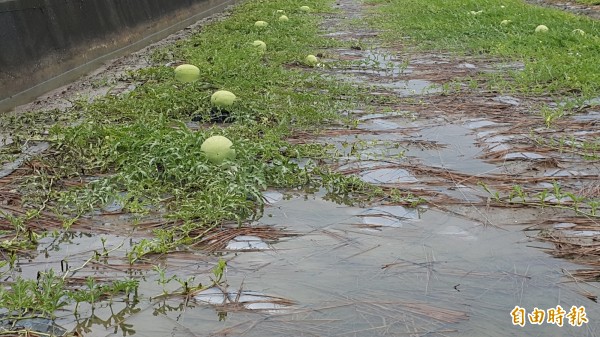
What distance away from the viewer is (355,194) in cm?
437

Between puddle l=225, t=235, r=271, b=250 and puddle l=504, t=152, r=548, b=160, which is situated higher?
puddle l=225, t=235, r=271, b=250

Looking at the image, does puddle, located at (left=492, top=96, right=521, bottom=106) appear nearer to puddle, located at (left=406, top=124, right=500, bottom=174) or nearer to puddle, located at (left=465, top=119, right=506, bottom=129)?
puddle, located at (left=465, top=119, right=506, bottom=129)

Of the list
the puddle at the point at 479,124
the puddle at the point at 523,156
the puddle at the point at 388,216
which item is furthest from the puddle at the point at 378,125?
the puddle at the point at 388,216

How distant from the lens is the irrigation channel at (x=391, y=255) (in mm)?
2877

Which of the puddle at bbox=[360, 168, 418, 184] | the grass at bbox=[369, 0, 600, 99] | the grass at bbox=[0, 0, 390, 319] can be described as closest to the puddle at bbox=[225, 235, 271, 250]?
the grass at bbox=[0, 0, 390, 319]

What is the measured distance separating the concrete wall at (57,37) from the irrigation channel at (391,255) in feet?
10.9

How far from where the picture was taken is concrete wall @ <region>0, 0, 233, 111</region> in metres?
8.16

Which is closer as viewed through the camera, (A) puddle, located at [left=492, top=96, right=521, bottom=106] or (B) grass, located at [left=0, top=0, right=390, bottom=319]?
(B) grass, located at [left=0, top=0, right=390, bottom=319]

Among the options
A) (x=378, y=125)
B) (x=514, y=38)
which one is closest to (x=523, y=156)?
(x=378, y=125)

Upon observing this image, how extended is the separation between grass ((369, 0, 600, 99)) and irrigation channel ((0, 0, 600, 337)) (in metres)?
2.27

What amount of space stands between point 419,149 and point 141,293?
9.52 ft

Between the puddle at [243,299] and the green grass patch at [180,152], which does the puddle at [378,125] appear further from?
the puddle at [243,299]

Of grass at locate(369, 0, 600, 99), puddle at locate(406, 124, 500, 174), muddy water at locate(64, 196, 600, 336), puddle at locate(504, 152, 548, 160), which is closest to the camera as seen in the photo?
muddy water at locate(64, 196, 600, 336)

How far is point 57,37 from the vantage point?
959cm
